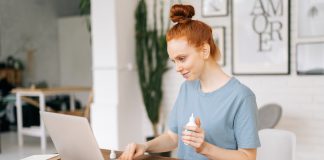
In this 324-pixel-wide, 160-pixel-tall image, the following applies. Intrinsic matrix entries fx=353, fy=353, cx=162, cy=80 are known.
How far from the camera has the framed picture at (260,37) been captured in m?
3.47

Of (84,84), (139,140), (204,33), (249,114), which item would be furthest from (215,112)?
(84,84)

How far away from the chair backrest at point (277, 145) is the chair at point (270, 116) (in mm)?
1094

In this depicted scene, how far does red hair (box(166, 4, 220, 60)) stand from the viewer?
1490 millimetres

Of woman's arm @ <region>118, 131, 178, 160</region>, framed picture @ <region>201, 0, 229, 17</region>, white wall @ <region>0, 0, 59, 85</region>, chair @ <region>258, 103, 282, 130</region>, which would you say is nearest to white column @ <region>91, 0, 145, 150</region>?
framed picture @ <region>201, 0, 229, 17</region>

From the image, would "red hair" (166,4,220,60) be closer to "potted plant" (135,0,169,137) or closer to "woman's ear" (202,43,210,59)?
"woman's ear" (202,43,210,59)

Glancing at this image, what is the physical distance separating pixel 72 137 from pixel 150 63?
2.82 metres

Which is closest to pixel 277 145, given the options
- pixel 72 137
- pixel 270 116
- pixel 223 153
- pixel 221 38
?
pixel 223 153

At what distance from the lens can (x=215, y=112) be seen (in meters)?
1.58

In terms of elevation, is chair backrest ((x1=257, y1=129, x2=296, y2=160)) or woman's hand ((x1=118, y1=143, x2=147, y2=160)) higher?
woman's hand ((x1=118, y1=143, x2=147, y2=160))

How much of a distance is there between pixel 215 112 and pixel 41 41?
724cm

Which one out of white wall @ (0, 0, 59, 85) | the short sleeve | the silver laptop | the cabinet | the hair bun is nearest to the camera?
the silver laptop

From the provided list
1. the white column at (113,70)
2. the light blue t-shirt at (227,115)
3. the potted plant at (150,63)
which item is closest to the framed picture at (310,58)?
the potted plant at (150,63)

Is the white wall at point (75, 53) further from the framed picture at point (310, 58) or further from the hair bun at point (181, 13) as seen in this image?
the hair bun at point (181, 13)

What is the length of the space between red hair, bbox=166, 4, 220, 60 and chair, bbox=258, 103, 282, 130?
1.61 m
